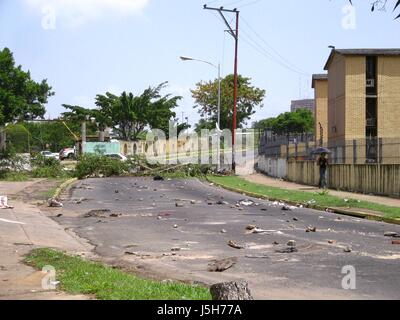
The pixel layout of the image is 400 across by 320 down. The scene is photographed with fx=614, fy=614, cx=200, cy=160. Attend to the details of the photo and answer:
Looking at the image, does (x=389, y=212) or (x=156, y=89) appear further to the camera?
(x=156, y=89)

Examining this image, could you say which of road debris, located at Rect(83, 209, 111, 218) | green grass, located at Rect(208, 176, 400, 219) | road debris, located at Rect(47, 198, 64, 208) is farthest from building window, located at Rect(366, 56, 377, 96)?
road debris, located at Rect(83, 209, 111, 218)

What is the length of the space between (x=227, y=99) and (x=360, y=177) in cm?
5584

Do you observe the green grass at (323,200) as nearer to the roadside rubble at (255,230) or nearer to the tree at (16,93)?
the roadside rubble at (255,230)

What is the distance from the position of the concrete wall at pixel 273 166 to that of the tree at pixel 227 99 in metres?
33.3

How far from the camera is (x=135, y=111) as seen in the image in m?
69.2

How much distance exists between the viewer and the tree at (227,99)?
269 ft

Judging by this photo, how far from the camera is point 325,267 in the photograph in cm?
978

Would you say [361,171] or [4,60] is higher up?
[4,60]

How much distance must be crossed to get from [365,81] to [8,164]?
26842 millimetres

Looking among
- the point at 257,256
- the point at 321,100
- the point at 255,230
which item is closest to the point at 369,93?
the point at 321,100

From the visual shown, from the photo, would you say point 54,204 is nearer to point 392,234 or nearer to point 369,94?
point 392,234

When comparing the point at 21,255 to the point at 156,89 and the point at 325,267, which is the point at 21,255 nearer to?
the point at 325,267

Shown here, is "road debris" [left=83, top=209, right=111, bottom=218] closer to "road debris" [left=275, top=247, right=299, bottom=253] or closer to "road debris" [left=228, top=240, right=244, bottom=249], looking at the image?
"road debris" [left=228, top=240, right=244, bottom=249]
